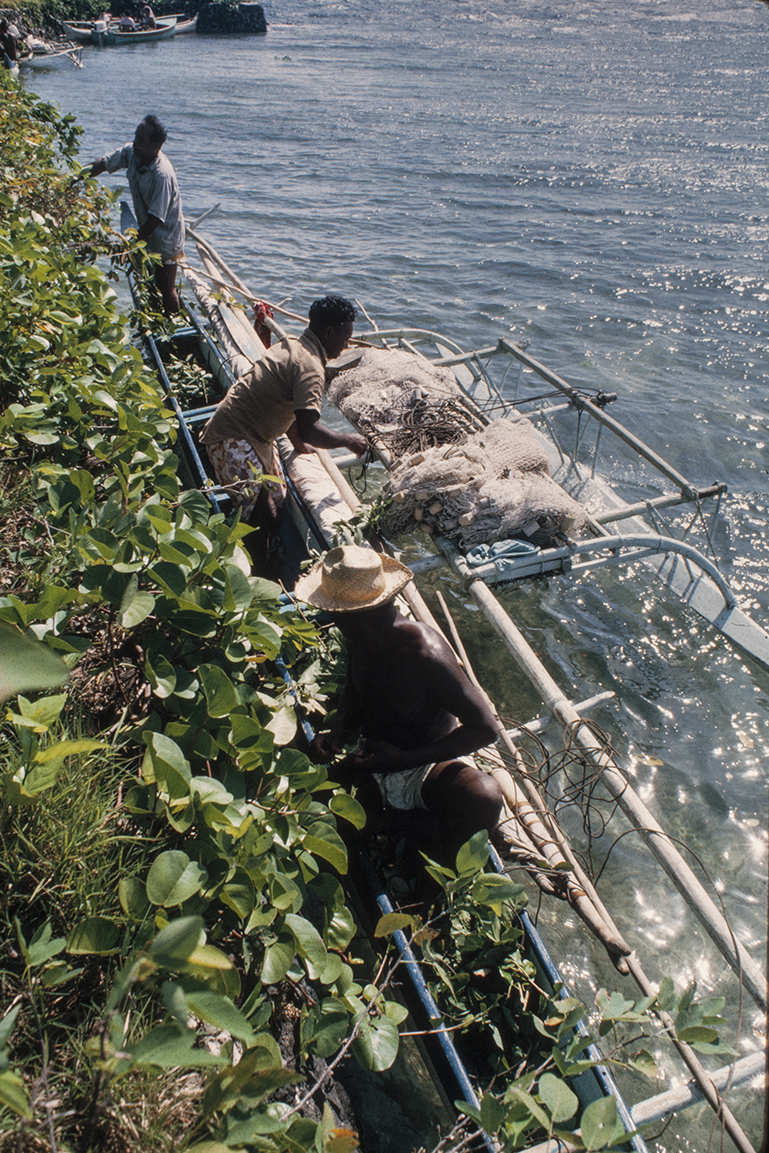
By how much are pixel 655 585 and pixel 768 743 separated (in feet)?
6.93

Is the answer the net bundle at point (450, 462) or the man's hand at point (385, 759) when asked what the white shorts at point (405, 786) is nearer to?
the man's hand at point (385, 759)

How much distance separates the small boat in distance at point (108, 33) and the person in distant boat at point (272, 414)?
53.0m

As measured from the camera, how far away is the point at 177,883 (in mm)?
1811

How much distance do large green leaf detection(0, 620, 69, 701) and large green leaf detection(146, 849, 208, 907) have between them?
1.08 metres

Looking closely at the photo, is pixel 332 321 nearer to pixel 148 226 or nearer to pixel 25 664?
pixel 148 226

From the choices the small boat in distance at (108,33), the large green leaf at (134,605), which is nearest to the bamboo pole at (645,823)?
the large green leaf at (134,605)

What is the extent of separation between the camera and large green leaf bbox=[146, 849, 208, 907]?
178 centimetres

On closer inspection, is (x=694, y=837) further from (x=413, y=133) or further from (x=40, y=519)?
(x=413, y=133)

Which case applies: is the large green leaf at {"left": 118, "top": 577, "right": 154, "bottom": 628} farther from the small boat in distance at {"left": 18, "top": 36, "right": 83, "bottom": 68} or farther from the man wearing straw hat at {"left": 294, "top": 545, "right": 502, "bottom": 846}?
the small boat in distance at {"left": 18, "top": 36, "right": 83, "bottom": 68}

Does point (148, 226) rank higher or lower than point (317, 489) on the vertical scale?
higher

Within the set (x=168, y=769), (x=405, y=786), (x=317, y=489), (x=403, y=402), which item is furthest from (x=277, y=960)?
(x=403, y=402)

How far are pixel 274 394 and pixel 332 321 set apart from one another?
2.24 feet

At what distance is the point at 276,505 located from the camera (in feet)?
19.7

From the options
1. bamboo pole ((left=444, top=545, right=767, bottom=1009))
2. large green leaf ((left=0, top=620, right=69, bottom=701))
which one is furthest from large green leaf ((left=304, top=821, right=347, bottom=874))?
bamboo pole ((left=444, top=545, right=767, bottom=1009))
